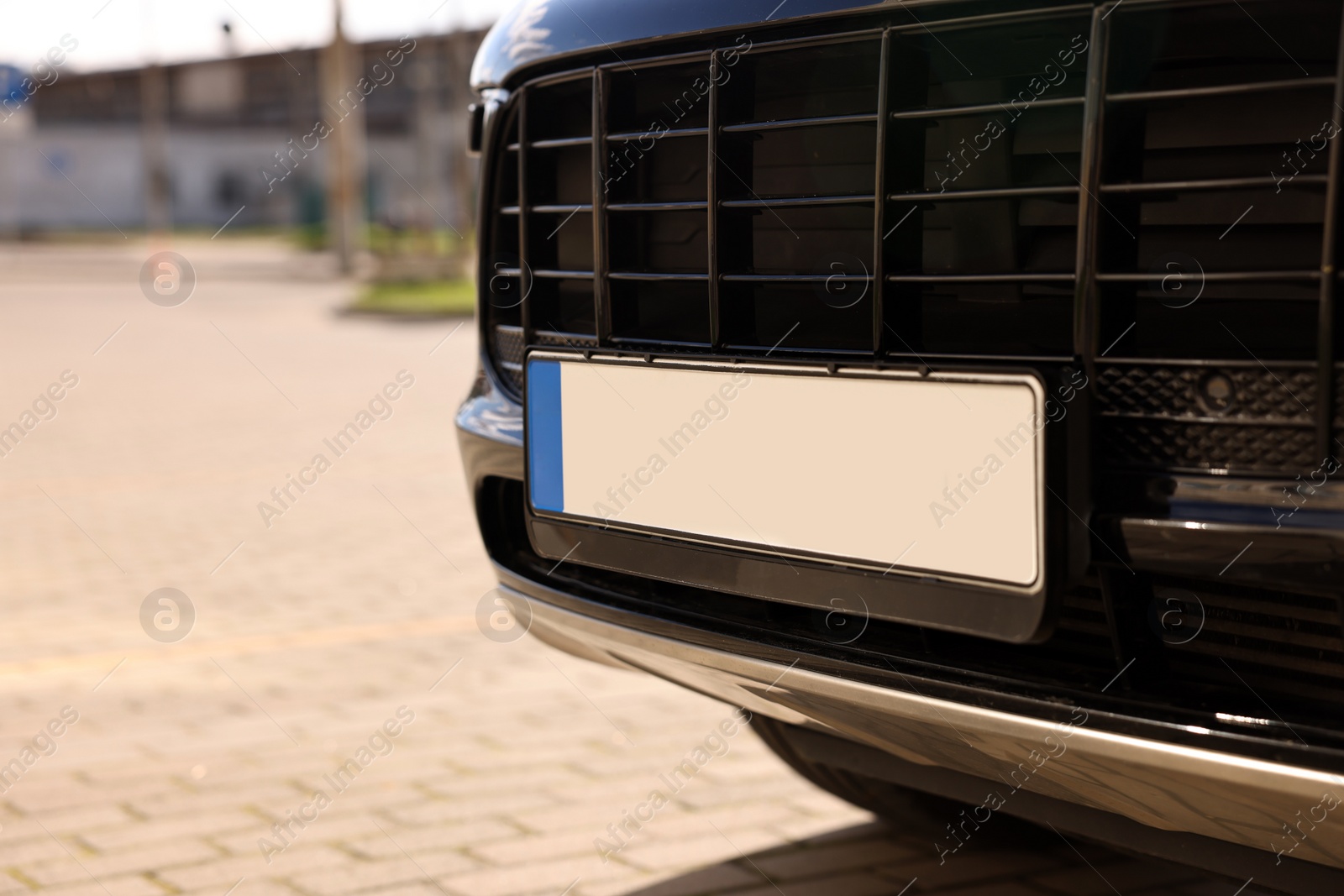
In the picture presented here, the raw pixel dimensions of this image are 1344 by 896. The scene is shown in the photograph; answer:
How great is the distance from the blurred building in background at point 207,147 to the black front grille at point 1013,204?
164 ft

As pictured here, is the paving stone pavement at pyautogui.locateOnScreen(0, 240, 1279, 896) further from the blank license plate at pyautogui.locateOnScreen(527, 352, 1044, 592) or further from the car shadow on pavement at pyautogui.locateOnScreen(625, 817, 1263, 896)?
the blank license plate at pyautogui.locateOnScreen(527, 352, 1044, 592)

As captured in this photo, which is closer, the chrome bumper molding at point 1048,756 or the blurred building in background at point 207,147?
the chrome bumper molding at point 1048,756

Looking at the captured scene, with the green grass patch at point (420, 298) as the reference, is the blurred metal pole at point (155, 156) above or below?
above

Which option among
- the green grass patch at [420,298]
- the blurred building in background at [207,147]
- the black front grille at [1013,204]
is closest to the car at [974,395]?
the black front grille at [1013,204]

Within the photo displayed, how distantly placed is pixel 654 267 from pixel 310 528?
161 inches

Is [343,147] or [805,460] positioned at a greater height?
[343,147]

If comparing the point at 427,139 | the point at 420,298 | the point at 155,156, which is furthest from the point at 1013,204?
the point at 155,156

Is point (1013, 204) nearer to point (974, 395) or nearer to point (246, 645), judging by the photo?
point (974, 395)

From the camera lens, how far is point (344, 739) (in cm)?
356

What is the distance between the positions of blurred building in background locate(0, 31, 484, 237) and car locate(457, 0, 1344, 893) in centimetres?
4990

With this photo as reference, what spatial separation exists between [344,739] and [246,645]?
97 centimetres

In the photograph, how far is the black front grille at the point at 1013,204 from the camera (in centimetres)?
162

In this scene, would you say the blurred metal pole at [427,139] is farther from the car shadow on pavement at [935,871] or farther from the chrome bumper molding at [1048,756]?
the chrome bumper molding at [1048,756]

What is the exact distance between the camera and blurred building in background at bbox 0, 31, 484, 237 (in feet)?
178
